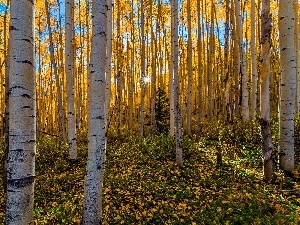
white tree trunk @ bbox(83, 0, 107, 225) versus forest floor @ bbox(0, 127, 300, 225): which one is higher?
white tree trunk @ bbox(83, 0, 107, 225)

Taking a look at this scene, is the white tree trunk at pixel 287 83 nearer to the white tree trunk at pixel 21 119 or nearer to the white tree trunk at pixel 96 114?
the white tree trunk at pixel 96 114

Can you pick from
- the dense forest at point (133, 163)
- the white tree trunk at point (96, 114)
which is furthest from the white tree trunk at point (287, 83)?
the white tree trunk at point (96, 114)

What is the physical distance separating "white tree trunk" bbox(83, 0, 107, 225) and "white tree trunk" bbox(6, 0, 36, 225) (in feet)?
5.61

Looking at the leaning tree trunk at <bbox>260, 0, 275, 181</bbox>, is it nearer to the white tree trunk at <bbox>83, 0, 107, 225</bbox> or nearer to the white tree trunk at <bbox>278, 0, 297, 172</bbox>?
the white tree trunk at <bbox>278, 0, 297, 172</bbox>

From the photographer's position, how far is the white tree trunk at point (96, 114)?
12.4 feet

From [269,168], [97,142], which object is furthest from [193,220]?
[269,168]

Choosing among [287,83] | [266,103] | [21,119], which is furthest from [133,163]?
[21,119]

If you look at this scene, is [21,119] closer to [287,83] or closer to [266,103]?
[266,103]

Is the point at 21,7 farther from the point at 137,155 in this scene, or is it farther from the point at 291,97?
the point at 137,155

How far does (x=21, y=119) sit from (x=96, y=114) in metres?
1.80

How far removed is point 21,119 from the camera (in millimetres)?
1985

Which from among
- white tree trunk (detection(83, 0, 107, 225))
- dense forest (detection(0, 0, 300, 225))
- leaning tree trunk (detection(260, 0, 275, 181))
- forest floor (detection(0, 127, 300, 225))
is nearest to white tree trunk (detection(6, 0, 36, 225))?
dense forest (detection(0, 0, 300, 225))

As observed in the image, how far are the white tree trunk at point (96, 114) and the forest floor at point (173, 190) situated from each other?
0.65m

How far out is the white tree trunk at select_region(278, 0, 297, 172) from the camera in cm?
596
